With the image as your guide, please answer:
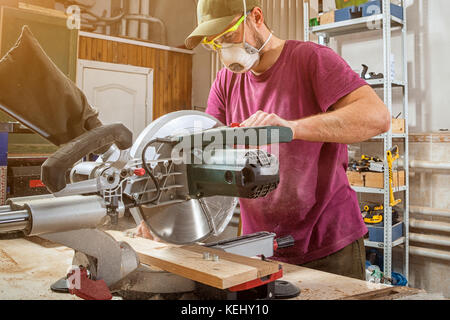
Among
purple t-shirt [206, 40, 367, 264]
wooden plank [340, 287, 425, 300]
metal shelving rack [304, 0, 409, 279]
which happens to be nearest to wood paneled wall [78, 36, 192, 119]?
metal shelving rack [304, 0, 409, 279]

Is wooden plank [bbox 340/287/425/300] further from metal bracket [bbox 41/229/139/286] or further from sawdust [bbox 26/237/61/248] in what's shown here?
sawdust [bbox 26/237/61/248]

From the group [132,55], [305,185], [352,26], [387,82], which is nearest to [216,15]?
[305,185]

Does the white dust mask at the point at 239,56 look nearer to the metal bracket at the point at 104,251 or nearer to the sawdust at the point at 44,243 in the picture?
the metal bracket at the point at 104,251

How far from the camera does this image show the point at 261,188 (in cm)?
81

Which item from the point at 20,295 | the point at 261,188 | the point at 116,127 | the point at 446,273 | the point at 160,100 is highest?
the point at 160,100

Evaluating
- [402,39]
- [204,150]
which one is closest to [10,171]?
[204,150]

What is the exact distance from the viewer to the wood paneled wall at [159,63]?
413 cm

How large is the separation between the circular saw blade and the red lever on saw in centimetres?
19

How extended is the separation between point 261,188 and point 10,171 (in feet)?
5.50

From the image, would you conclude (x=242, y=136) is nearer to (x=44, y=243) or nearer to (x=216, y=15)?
(x=216, y=15)

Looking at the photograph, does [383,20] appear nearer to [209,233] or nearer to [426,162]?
[426,162]

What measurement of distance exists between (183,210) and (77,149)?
0.34 metres

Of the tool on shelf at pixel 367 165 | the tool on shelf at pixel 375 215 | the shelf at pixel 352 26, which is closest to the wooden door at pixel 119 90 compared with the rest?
the shelf at pixel 352 26

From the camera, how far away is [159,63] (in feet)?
15.1
